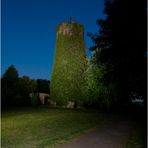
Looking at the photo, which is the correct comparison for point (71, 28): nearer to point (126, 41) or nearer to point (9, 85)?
point (9, 85)

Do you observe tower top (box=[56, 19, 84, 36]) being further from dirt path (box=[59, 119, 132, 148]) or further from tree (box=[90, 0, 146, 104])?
dirt path (box=[59, 119, 132, 148])

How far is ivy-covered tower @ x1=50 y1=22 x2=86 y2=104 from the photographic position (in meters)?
32.0

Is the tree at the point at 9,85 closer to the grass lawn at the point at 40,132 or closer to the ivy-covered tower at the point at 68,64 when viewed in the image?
the ivy-covered tower at the point at 68,64

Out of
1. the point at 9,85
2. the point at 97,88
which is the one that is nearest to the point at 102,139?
the point at 97,88

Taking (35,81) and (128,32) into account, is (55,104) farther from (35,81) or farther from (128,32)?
(128,32)

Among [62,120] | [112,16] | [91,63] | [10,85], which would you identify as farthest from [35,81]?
[112,16]

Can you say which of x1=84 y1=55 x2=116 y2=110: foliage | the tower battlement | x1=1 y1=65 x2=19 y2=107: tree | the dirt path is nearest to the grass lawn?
the dirt path

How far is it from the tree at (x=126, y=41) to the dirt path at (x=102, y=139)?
2865 mm

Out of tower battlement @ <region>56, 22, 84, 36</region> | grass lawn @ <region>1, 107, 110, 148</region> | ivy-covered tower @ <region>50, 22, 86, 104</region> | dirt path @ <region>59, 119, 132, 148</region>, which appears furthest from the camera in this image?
tower battlement @ <region>56, 22, 84, 36</region>

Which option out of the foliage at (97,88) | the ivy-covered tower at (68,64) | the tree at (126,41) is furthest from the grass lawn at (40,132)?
the ivy-covered tower at (68,64)

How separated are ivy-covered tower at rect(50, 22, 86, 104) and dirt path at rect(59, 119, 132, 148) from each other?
15.7 meters

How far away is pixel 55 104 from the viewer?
3325cm

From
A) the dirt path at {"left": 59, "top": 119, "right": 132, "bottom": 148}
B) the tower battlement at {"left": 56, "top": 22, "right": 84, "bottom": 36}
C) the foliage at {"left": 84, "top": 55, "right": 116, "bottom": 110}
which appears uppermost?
the tower battlement at {"left": 56, "top": 22, "right": 84, "bottom": 36}

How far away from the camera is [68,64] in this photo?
3259cm
